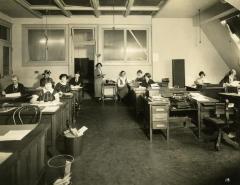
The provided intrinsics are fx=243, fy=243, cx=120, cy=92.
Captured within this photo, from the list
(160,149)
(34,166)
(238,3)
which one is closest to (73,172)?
(34,166)

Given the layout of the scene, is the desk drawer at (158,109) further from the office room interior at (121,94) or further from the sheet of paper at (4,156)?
the sheet of paper at (4,156)

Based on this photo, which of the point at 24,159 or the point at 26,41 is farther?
the point at 26,41

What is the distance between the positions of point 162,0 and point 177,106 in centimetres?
457

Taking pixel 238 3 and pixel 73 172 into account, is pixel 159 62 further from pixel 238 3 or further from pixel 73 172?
pixel 73 172

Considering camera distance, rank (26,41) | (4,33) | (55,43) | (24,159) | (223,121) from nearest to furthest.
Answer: (24,159), (223,121), (4,33), (26,41), (55,43)

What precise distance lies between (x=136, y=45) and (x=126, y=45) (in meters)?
0.43

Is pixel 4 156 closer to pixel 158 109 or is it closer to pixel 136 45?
pixel 158 109

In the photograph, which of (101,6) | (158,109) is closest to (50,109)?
(158,109)

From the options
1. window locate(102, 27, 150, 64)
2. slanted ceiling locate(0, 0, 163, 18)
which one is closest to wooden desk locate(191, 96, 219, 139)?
slanted ceiling locate(0, 0, 163, 18)

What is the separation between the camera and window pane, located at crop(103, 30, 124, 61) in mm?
10164

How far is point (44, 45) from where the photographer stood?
10.0 m

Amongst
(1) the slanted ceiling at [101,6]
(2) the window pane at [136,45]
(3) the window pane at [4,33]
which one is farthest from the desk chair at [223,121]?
(3) the window pane at [4,33]

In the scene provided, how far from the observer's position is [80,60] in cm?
1117

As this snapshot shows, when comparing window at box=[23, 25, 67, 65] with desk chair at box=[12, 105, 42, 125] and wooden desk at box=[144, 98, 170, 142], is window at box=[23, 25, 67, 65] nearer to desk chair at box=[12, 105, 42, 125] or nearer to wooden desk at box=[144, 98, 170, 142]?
wooden desk at box=[144, 98, 170, 142]
